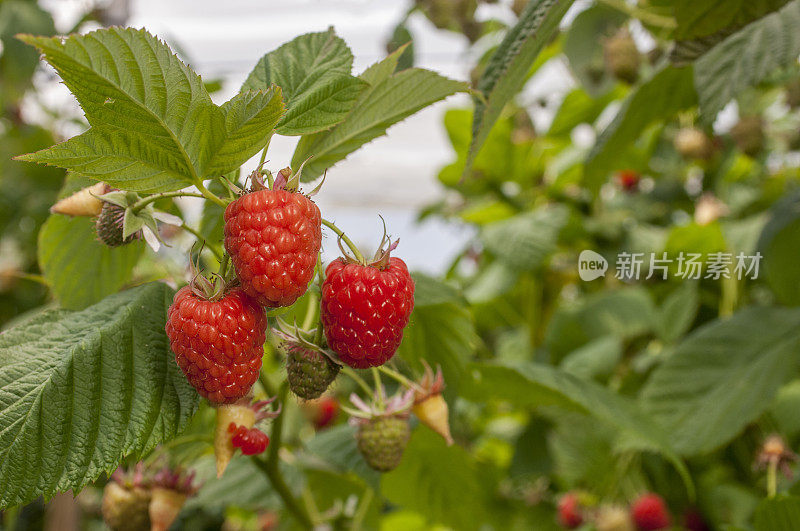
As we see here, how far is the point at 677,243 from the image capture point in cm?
94

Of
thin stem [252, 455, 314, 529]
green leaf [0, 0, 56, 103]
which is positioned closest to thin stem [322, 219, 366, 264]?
thin stem [252, 455, 314, 529]

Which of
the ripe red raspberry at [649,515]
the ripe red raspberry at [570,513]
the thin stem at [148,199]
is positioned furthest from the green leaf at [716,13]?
the ripe red raspberry at [570,513]

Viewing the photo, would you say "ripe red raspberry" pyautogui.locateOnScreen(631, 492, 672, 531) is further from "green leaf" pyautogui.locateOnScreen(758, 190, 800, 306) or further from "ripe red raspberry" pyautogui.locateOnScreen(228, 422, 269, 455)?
"ripe red raspberry" pyautogui.locateOnScreen(228, 422, 269, 455)

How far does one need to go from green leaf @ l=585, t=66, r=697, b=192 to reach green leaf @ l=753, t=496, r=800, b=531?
1.01ft

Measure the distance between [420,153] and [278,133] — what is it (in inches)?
122

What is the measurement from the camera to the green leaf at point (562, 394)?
0.55m

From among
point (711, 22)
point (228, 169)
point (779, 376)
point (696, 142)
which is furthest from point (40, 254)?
point (696, 142)

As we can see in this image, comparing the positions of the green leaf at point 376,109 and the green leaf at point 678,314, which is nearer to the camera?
the green leaf at point 376,109

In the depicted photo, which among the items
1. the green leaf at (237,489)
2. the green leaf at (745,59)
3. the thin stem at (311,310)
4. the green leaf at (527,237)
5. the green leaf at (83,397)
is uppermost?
the green leaf at (745,59)

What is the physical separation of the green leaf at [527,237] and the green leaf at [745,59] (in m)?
0.51

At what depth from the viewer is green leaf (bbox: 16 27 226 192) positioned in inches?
10.5

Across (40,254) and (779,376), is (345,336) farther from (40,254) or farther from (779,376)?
(779,376)

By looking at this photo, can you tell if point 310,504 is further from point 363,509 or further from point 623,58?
point 623,58

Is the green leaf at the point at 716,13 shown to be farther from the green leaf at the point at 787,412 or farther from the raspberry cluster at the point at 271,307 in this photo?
the green leaf at the point at 787,412
